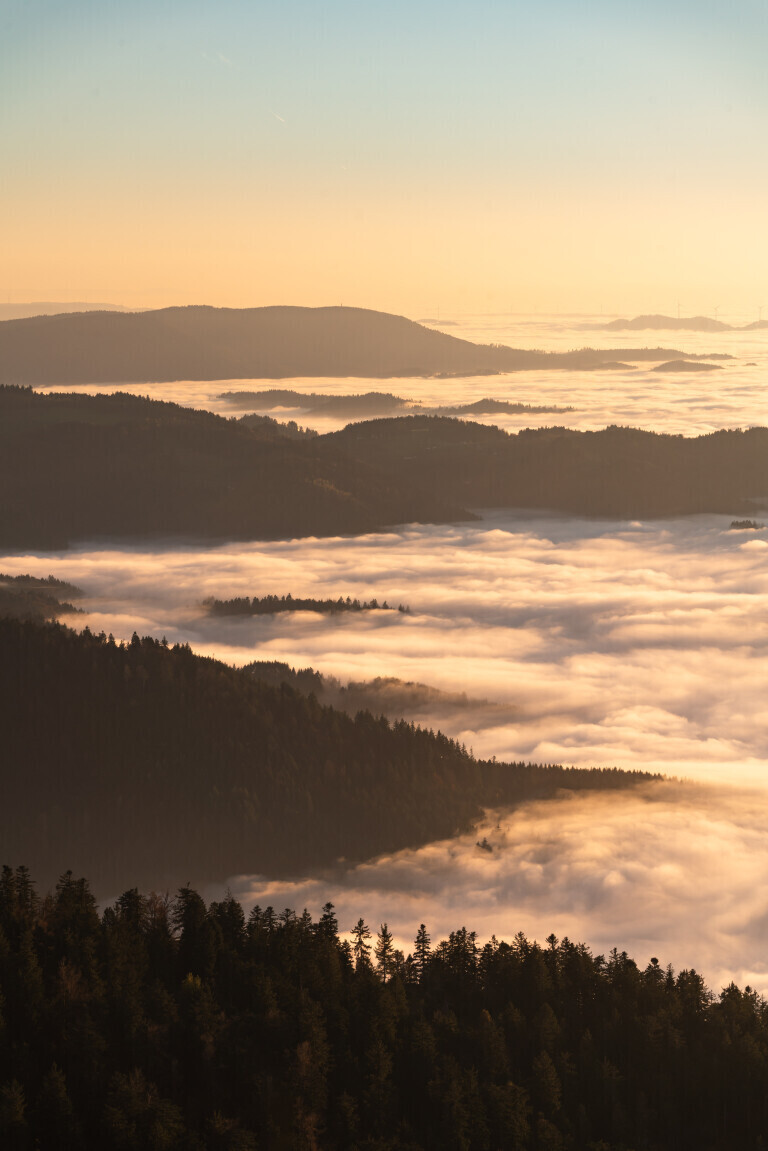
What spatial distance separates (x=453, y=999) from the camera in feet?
380

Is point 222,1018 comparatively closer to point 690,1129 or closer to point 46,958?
point 46,958

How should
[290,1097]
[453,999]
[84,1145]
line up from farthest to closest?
[453,999], [290,1097], [84,1145]

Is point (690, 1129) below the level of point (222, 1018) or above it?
below

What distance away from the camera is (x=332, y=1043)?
344ft

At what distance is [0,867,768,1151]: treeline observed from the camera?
93188 mm

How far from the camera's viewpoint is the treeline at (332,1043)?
93.2 meters

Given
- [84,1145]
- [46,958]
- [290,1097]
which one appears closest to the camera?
[84,1145]

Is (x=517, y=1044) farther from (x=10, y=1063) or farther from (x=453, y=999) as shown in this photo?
(x=10, y=1063)

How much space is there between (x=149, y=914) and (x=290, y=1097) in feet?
89.7

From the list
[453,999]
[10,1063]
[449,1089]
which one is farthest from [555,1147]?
[10,1063]

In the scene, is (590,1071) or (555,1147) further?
(590,1071)

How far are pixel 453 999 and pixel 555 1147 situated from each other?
20131mm

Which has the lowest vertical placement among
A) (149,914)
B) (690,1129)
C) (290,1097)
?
(690,1129)

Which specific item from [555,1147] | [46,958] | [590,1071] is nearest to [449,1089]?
[555,1147]
